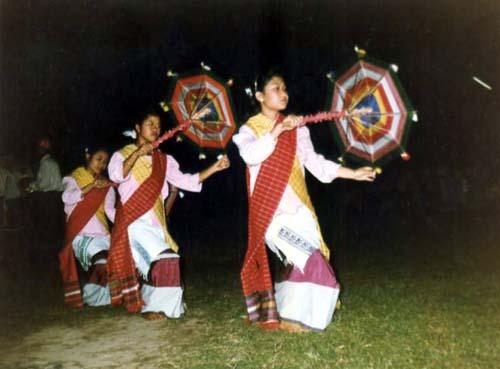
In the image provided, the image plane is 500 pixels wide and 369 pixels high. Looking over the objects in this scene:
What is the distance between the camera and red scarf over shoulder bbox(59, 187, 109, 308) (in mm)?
6492

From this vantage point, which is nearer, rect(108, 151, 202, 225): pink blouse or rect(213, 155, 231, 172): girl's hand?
rect(213, 155, 231, 172): girl's hand

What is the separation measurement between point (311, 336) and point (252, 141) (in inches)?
60.1

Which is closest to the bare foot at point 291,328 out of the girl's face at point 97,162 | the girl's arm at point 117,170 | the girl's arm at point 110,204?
the girl's arm at point 117,170

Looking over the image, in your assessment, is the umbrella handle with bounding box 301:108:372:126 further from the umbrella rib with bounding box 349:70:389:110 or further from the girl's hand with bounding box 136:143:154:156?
the girl's hand with bounding box 136:143:154:156

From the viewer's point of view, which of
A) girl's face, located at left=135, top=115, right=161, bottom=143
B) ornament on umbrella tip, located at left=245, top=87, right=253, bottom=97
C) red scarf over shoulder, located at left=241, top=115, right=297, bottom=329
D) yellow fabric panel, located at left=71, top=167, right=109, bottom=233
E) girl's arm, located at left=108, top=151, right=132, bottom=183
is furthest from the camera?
yellow fabric panel, located at left=71, top=167, right=109, bottom=233

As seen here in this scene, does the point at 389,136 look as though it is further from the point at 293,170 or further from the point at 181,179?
the point at 181,179

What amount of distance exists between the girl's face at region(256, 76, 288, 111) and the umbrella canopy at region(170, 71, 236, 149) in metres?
0.80

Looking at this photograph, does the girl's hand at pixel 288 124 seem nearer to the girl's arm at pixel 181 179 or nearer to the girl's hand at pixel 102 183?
the girl's arm at pixel 181 179

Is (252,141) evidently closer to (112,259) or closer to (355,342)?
(355,342)

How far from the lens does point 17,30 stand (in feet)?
31.5

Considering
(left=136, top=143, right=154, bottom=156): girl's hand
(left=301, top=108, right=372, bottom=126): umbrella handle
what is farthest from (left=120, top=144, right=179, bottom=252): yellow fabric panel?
(left=301, top=108, right=372, bottom=126): umbrella handle

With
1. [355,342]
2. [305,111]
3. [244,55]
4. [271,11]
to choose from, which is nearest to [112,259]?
[355,342]

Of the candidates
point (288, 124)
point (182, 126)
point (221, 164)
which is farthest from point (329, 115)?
point (182, 126)

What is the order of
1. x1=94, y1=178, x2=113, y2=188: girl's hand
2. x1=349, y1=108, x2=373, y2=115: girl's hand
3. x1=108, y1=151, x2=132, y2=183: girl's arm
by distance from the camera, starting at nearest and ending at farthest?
x1=349, y1=108, x2=373, y2=115: girl's hand, x1=108, y1=151, x2=132, y2=183: girl's arm, x1=94, y1=178, x2=113, y2=188: girl's hand
